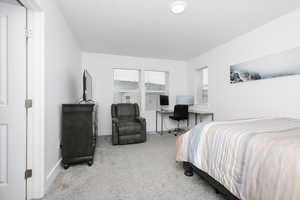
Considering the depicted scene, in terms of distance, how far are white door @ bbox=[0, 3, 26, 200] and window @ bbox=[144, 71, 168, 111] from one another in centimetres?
369

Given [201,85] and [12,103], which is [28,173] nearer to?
[12,103]

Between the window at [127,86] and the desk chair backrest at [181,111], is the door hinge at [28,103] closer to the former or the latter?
the window at [127,86]

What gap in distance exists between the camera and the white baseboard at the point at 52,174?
5.54ft

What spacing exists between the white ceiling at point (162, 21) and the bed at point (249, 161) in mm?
1815

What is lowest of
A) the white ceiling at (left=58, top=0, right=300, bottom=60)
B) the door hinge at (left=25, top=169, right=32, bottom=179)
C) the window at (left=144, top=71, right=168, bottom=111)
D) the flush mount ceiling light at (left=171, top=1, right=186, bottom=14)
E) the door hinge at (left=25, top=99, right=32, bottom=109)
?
the door hinge at (left=25, top=169, right=32, bottom=179)

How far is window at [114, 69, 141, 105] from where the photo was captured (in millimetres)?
4777

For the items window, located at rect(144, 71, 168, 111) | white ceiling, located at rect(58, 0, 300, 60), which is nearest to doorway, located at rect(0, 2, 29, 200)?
white ceiling, located at rect(58, 0, 300, 60)

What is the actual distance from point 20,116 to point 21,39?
78cm

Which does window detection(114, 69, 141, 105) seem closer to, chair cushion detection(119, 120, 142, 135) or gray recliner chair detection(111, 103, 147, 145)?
gray recliner chair detection(111, 103, 147, 145)

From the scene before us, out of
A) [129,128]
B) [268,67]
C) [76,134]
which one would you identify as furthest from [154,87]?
[76,134]

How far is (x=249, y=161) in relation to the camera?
3.70ft

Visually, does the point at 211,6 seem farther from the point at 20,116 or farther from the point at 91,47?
the point at 91,47

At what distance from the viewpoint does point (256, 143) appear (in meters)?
1.14

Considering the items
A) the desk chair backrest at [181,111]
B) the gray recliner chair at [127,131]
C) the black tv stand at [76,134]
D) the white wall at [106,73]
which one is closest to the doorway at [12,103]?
the black tv stand at [76,134]
